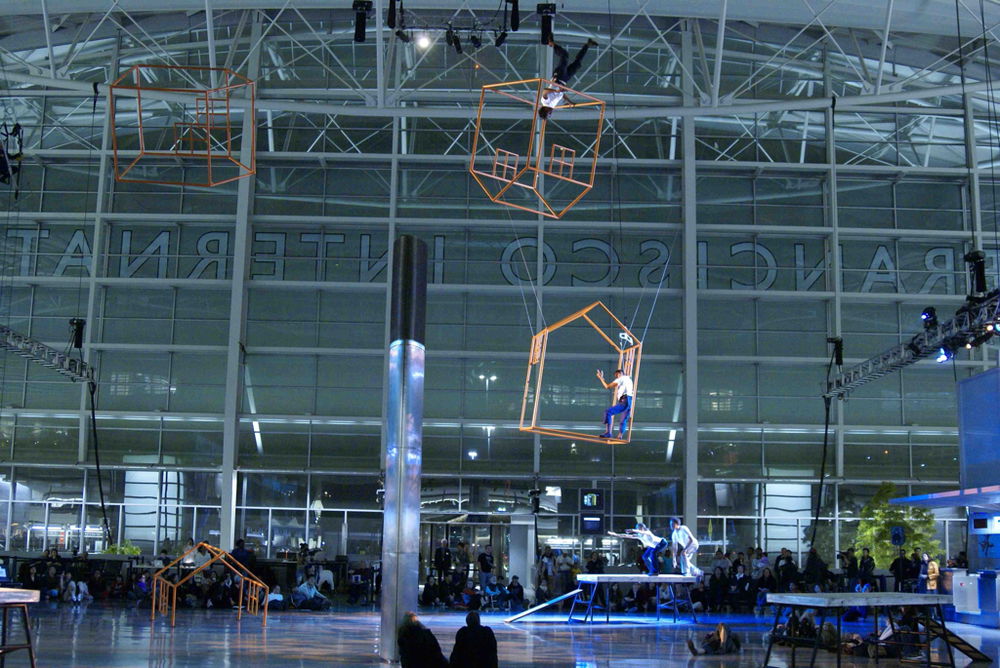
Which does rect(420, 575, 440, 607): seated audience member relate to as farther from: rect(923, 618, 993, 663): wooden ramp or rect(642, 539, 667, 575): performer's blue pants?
rect(923, 618, 993, 663): wooden ramp

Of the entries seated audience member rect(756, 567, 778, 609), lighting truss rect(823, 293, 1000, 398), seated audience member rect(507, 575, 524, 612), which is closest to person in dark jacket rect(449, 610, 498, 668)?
lighting truss rect(823, 293, 1000, 398)

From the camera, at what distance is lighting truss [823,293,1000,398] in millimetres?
20059

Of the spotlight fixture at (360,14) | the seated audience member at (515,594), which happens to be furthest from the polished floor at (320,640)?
the spotlight fixture at (360,14)

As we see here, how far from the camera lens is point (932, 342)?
22.4 meters

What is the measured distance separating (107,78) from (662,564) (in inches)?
810

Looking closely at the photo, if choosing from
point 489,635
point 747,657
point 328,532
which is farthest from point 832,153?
point 489,635

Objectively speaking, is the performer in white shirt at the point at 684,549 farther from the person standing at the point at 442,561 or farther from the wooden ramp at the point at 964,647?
the wooden ramp at the point at 964,647

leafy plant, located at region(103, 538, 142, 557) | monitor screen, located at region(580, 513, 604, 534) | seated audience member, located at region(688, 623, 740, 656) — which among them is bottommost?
seated audience member, located at region(688, 623, 740, 656)

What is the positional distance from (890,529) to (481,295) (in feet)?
40.3

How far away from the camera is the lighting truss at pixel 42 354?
2381cm

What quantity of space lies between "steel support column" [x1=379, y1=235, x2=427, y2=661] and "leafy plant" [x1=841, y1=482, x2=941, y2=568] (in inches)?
693

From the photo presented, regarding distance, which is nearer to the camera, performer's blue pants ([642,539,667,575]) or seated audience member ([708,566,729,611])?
performer's blue pants ([642,539,667,575])

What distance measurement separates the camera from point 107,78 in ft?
103

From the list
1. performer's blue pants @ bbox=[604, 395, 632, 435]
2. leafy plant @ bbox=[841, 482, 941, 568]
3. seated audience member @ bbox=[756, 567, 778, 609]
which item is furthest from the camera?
leafy plant @ bbox=[841, 482, 941, 568]
